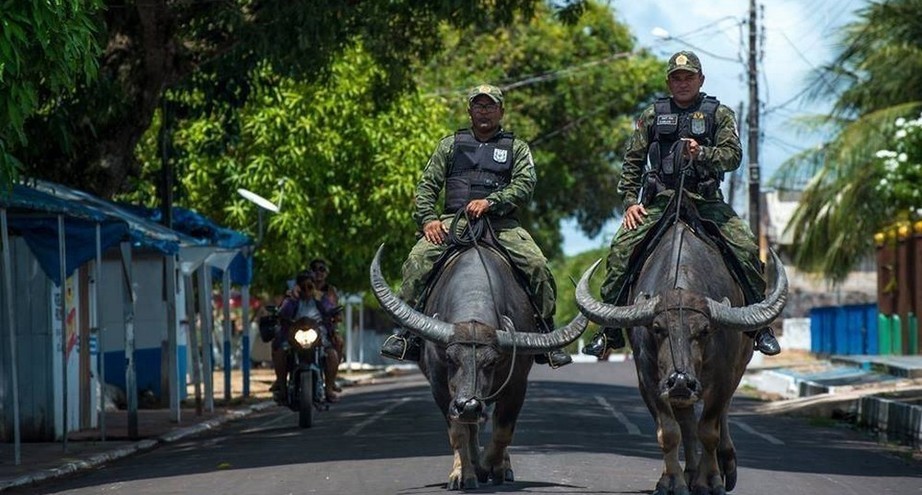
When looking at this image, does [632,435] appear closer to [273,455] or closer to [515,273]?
[273,455]

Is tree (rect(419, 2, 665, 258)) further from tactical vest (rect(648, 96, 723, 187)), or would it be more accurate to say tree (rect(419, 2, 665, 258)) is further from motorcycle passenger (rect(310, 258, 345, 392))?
tactical vest (rect(648, 96, 723, 187))

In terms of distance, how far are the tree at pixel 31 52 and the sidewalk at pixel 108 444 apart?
3.13 meters

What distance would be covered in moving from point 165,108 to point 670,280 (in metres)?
15.4

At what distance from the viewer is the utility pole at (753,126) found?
42594 millimetres

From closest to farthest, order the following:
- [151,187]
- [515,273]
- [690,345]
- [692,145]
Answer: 1. [690,345]
2. [692,145]
3. [515,273]
4. [151,187]

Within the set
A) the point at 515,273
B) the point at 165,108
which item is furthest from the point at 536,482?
the point at 165,108

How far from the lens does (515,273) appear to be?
13930 millimetres

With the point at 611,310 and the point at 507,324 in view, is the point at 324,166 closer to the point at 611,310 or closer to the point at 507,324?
the point at 507,324

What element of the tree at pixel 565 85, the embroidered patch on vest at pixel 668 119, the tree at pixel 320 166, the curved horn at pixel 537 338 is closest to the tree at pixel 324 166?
the tree at pixel 320 166

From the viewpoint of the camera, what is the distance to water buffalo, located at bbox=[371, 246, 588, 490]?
1290 centimetres

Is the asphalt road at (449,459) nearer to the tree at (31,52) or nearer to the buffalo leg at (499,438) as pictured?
the buffalo leg at (499,438)

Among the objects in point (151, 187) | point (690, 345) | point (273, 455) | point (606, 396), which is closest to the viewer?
point (690, 345)

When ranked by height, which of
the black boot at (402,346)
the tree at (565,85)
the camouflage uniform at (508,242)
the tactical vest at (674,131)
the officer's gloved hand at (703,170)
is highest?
the tree at (565,85)

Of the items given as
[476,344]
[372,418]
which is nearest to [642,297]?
[476,344]
